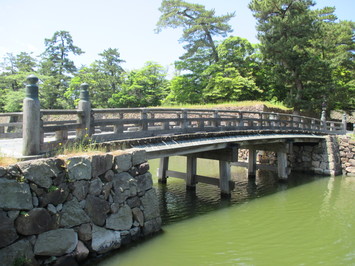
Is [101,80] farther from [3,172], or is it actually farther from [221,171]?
[3,172]

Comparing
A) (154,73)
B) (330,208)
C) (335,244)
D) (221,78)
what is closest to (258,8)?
(221,78)

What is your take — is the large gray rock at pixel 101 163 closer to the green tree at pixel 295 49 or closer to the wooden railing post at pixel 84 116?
the wooden railing post at pixel 84 116

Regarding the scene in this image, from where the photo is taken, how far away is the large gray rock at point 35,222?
502 cm

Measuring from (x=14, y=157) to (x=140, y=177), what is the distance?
2800 millimetres

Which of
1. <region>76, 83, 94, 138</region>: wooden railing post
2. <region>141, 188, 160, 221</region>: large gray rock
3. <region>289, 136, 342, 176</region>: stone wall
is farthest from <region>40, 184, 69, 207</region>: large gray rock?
<region>289, 136, 342, 176</region>: stone wall

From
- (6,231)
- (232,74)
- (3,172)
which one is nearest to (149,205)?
(6,231)

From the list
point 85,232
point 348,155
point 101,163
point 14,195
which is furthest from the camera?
point 348,155

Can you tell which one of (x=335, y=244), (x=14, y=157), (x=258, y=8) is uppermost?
(x=258, y=8)

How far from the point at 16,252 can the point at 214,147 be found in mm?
6986

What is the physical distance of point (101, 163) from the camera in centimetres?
640

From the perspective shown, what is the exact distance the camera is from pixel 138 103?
1265 inches

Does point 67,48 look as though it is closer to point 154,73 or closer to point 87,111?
point 154,73

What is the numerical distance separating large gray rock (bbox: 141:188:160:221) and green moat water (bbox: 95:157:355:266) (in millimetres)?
554

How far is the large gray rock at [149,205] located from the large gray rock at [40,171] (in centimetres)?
239
